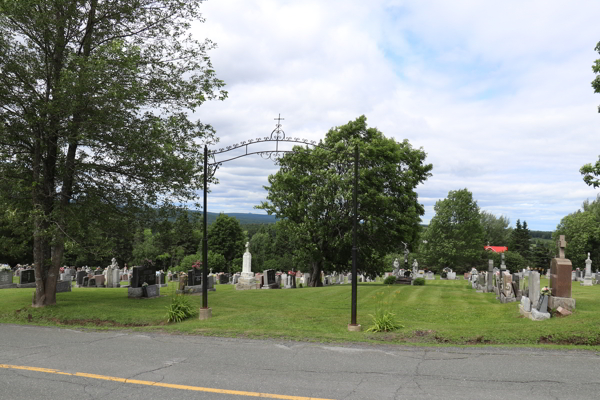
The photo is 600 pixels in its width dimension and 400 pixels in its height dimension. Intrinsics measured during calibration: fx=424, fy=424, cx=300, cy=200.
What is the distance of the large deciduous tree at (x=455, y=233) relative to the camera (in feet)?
179

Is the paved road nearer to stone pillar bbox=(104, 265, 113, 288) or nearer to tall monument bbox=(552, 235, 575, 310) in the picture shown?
tall monument bbox=(552, 235, 575, 310)

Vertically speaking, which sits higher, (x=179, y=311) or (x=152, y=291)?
(x=179, y=311)

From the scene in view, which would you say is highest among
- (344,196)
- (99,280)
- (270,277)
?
(344,196)

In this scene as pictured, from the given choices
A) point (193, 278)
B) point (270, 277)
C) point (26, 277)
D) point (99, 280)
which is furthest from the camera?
point (99, 280)

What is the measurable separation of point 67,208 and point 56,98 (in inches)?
139

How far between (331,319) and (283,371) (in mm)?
5279

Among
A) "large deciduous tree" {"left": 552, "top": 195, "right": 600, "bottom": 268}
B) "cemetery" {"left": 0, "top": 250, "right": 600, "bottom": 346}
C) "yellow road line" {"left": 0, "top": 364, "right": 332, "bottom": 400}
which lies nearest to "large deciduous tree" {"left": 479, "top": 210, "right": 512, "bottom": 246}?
"large deciduous tree" {"left": 552, "top": 195, "right": 600, "bottom": 268}

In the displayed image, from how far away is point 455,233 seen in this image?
180ft

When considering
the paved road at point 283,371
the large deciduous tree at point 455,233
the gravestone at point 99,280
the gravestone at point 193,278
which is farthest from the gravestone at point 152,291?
the large deciduous tree at point 455,233

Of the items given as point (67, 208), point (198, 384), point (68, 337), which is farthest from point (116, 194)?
point (198, 384)


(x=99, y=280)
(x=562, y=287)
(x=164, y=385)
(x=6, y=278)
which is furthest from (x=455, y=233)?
(x=164, y=385)

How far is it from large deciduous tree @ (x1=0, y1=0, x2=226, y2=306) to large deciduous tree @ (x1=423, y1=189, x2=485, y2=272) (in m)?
45.4

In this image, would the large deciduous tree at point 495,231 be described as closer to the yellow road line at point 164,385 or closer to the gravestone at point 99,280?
the gravestone at point 99,280

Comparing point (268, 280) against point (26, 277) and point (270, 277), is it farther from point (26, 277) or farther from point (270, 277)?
point (26, 277)
